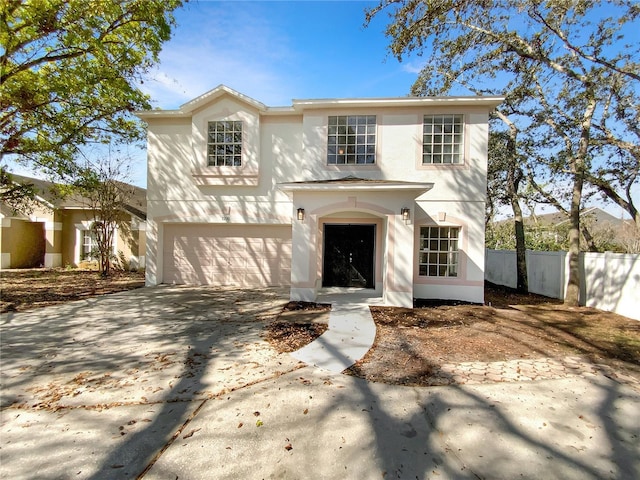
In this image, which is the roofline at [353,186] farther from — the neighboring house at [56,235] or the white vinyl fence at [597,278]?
the neighboring house at [56,235]

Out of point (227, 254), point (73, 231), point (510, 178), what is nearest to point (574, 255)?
point (510, 178)

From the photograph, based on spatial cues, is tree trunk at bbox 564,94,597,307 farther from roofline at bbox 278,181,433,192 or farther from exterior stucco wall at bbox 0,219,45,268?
exterior stucco wall at bbox 0,219,45,268

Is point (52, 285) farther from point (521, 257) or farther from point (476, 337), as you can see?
point (521, 257)

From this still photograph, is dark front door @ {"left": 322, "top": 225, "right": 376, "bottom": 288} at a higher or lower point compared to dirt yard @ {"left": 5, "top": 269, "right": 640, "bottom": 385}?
higher

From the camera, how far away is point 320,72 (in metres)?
10.1

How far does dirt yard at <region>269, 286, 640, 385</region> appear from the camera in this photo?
187 inches

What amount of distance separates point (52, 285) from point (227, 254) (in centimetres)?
647

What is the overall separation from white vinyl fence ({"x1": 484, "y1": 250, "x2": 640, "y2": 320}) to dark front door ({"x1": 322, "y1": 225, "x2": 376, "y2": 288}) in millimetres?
6619

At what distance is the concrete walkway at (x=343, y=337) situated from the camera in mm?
4828

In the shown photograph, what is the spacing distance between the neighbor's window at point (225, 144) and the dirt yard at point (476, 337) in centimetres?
641

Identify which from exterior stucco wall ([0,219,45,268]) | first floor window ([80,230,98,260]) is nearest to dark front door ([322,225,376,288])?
first floor window ([80,230,98,260])

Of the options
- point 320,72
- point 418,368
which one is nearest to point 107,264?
point 320,72

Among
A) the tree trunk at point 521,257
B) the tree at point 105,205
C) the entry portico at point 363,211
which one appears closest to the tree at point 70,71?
the tree at point 105,205

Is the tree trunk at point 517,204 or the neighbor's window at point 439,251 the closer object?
the neighbor's window at point 439,251
